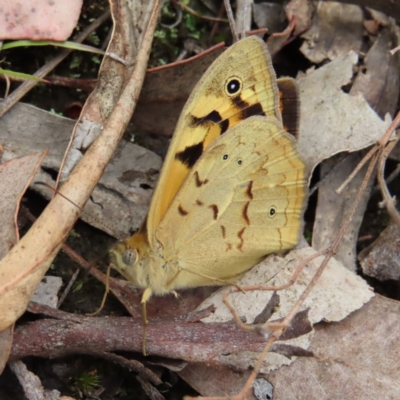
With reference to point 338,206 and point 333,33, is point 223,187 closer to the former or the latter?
point 338,206

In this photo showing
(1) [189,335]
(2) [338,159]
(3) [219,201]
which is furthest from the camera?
(2) [338,159]

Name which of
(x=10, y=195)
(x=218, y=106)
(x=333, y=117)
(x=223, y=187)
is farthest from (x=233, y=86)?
(x=10, y=195)

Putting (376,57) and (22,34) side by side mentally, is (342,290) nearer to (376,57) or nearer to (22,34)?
(376,57)

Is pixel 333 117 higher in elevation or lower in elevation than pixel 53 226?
higher

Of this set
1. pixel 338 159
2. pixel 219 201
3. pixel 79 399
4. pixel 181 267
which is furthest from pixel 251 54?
pixel 79 399

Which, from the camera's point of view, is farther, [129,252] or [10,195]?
[129,252]

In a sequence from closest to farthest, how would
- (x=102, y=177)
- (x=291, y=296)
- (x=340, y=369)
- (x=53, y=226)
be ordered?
(x=53, y=226)
(x=340, y=369)
(x=291, y=296)
(x=102, y=177)

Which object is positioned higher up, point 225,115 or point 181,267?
point 225,115
